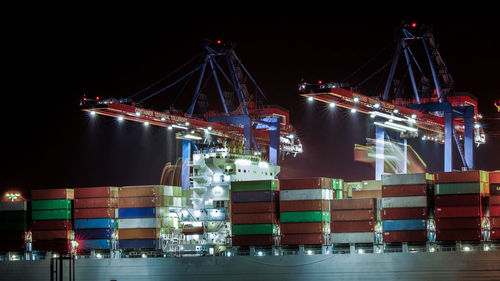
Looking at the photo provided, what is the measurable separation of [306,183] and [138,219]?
9295 millimetres

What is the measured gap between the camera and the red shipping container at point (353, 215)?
3081 centimetres

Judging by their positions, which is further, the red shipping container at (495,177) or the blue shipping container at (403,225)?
the blue shipping container at (403,225)

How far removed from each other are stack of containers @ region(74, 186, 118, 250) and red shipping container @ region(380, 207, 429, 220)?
14.3 m

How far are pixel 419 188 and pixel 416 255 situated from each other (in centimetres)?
297

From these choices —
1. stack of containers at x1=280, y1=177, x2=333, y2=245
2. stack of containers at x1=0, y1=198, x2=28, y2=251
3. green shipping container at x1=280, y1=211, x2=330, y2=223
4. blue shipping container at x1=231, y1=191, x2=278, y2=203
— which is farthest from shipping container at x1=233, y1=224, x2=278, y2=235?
stack of containers at x1=0, y1=198, x2=28, y2=251

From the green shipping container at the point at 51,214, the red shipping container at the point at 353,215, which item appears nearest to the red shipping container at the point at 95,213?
the green shipping container at the point at 51,214

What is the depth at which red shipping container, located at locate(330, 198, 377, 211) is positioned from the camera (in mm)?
30875

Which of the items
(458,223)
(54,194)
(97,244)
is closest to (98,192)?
(97,244)

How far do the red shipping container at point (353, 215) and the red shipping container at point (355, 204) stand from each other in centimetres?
18

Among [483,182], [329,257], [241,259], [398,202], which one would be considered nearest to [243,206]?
[241,259]

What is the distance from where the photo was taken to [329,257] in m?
31.4

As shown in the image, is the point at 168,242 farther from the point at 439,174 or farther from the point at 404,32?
the point at 404,32

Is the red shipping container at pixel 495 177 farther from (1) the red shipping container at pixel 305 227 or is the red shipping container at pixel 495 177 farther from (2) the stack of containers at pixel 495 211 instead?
(1) the red shipping container at pixel 305 227

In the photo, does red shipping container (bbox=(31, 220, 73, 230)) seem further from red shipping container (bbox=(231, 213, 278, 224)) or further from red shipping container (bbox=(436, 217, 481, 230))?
red shipping container (bbox=(436, 217, 481, 230))
